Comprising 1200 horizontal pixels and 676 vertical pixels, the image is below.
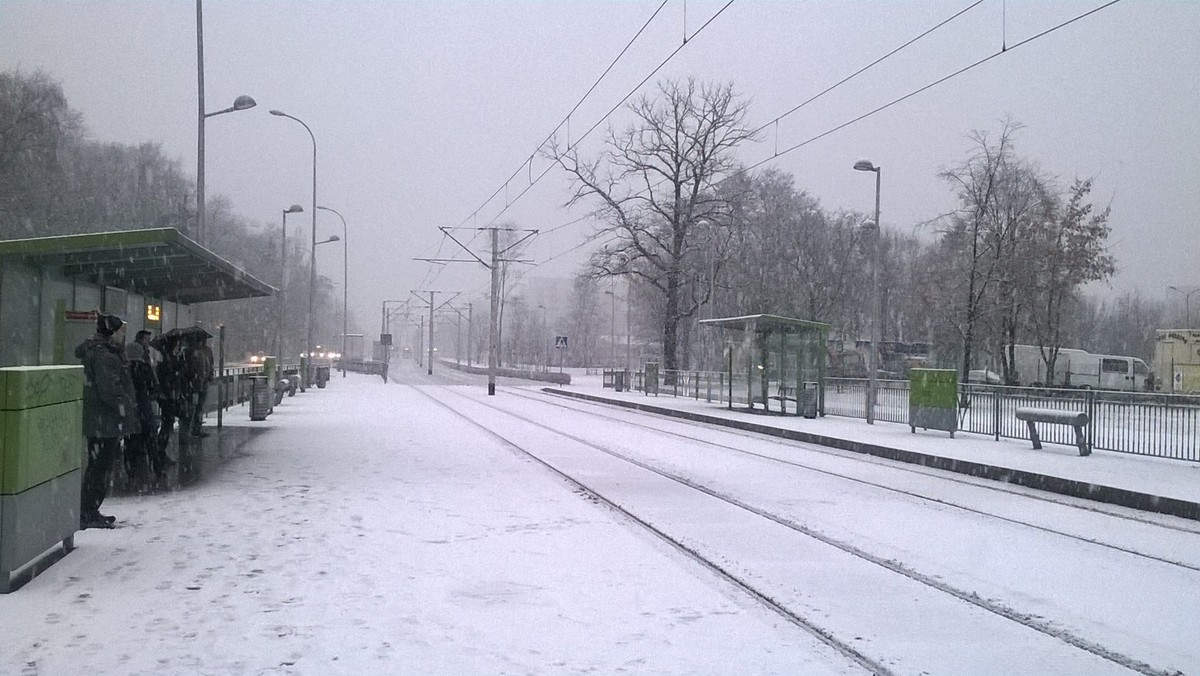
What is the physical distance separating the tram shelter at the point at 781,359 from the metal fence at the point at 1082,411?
931 millimetres

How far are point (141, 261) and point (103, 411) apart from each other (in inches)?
241

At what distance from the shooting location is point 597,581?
7152 millimetres

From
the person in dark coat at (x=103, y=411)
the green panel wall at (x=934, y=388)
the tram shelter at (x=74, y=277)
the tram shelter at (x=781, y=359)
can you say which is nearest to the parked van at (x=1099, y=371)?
the tram shelter at (x=781, y=359)

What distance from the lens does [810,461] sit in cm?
1659

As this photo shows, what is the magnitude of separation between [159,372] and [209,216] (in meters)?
51.1

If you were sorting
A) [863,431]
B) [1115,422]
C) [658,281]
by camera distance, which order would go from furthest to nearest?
[658,281]
[863,431]
[1115,422]

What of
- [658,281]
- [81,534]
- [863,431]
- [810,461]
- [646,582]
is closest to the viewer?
[646,582]

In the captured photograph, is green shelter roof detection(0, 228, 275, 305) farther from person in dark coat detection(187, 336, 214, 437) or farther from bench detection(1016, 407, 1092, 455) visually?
bench detection(1016, 407, 1092, 455)

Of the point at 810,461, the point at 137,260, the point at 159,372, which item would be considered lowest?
the point at 810,461

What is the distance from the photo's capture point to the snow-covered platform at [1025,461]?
12.7 metres

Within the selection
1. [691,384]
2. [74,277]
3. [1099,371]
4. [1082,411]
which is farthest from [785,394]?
[1099,371]

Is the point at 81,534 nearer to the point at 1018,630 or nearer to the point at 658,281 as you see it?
the point at 1018,630

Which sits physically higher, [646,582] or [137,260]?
[137,260]

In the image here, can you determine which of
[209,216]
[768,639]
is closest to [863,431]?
[768,639]
